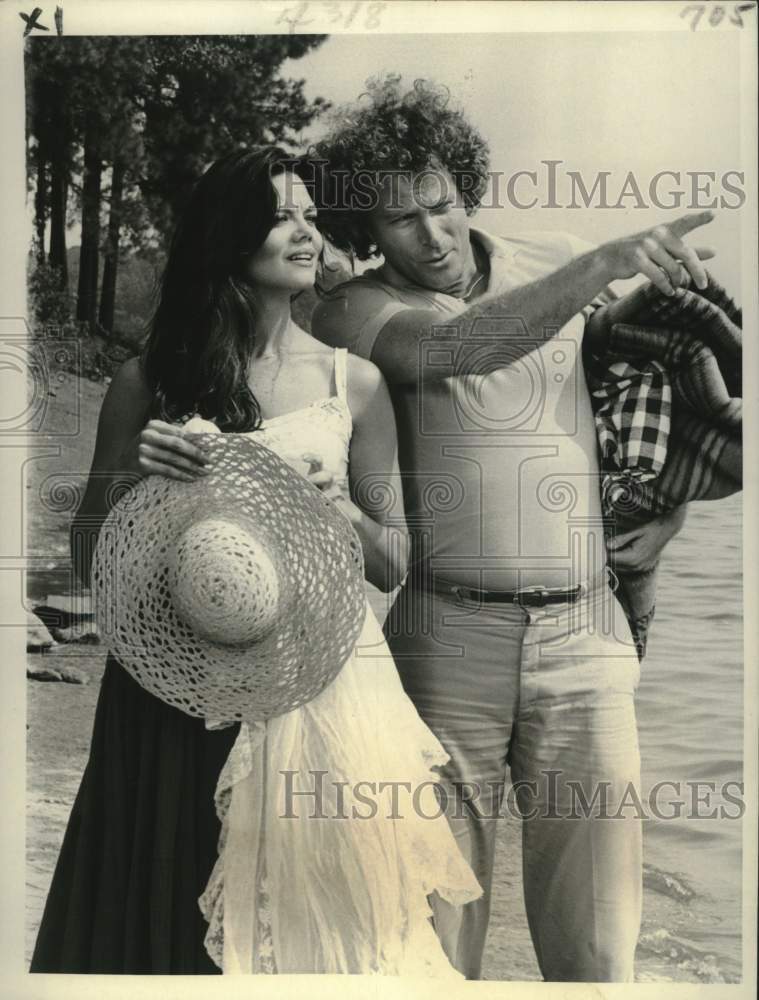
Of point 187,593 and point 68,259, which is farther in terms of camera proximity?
point 68,259

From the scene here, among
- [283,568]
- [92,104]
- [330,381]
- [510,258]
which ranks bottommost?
[283,568]

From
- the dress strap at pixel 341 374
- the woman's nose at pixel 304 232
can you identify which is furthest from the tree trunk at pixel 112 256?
the dress strap at pixel 341 374

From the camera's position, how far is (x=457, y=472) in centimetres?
278

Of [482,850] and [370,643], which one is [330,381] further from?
[482,850]

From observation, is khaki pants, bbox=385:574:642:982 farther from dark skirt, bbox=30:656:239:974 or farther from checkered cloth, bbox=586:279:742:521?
dark skirt, bbox=30:656:239:974

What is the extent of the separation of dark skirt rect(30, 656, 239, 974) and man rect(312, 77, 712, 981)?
0.52 m

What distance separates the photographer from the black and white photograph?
2770 mm

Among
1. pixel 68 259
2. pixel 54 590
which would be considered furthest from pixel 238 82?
pixel 54 590

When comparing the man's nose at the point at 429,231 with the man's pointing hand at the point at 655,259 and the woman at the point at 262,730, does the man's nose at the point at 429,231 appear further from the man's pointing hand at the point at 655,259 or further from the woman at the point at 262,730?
the man's pointing hand at the point at 655,259

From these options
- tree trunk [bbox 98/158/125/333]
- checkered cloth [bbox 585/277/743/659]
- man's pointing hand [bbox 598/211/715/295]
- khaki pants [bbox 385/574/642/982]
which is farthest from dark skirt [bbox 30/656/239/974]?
man's pointing hand [bbox 598/211/715/295]

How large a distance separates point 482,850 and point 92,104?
1.89 m

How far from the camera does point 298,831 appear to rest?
2.78 m

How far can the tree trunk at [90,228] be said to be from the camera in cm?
281

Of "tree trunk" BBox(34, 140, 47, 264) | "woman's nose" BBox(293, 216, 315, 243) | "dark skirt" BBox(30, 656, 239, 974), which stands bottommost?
"dark skirt" BBox(30, 656, 239, 974)
